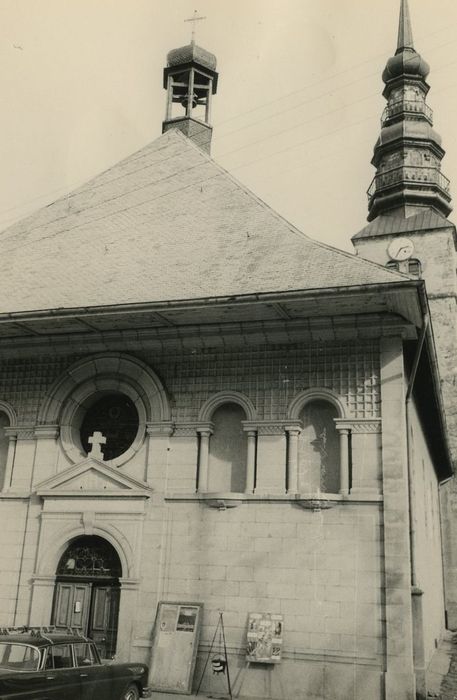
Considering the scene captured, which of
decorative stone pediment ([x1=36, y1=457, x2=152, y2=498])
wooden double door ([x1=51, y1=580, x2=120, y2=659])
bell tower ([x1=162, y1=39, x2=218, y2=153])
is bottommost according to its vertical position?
wooden double door ([x1=51, y1=580, x2=120, y2=659])

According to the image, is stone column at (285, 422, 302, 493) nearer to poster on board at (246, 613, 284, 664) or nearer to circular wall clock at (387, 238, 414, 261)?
poster on board at (246, 613, 284, 664)

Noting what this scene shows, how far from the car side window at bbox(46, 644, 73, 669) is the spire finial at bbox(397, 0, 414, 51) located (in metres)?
39.1

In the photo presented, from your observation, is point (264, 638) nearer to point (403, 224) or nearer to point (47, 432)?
point (47, 432)

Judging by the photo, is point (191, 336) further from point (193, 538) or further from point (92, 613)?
point (92, 613)

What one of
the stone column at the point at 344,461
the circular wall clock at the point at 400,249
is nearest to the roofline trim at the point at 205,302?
the stone column at the point at 344,461

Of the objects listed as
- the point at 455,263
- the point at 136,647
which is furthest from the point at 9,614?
the point at 455,263

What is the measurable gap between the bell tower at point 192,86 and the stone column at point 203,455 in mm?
10581

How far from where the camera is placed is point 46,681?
921cm

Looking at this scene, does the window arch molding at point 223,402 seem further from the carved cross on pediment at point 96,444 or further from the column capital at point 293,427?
the carved cross on pediment at point 96,444

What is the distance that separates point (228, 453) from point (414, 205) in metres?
27.8

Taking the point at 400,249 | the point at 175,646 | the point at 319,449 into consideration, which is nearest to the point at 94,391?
the point at 319,449

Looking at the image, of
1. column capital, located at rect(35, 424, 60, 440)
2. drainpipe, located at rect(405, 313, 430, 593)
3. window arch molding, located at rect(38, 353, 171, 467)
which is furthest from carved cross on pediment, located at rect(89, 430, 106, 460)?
drainpipe, located at rect(405, 313, 430, 593)

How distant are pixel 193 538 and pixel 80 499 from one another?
2376 mm

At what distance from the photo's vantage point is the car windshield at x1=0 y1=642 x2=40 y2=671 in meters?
9.10
